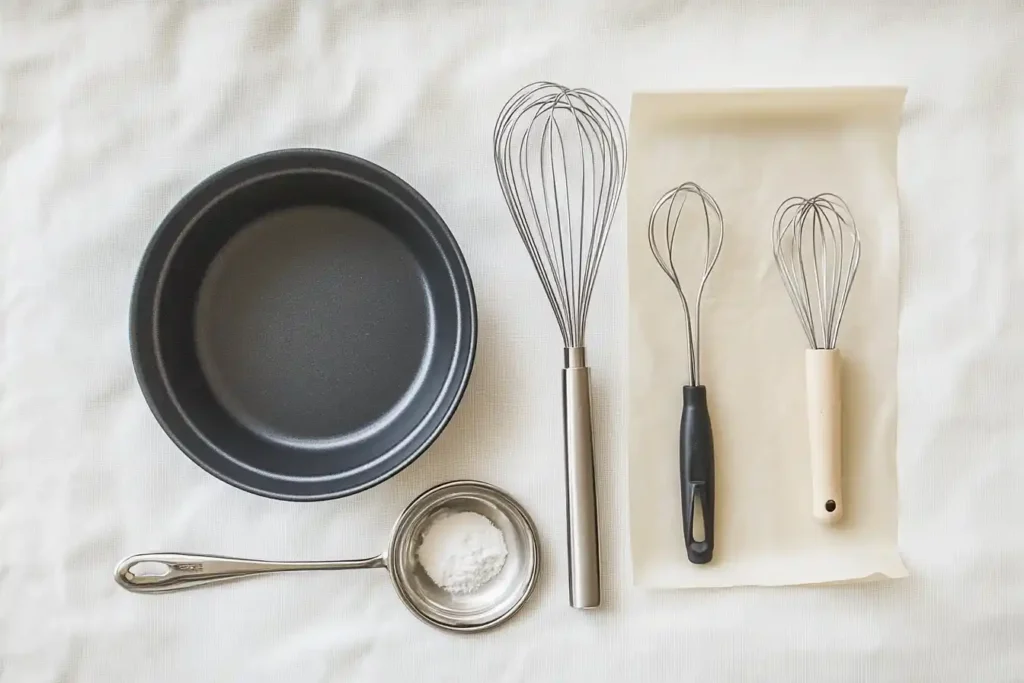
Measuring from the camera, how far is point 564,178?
2.17 ft

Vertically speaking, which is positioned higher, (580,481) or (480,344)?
(480,344)

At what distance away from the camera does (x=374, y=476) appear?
0.60 metres

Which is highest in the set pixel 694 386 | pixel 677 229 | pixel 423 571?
pixel 677 229

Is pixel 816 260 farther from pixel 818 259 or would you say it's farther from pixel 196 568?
pixel 196 568

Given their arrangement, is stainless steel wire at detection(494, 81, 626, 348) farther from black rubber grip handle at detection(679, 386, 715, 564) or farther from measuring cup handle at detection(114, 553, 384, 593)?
measuring cup handle at detection(114, 553, 384, 593)

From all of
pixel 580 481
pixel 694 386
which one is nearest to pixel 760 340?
pixel 694 386

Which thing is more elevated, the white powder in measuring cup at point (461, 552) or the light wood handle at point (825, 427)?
the light wood handle at point (825, 427)

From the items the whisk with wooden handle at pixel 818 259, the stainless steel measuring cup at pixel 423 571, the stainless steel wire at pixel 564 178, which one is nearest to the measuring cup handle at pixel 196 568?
the stainless steel measuring cup at pixel 423 571

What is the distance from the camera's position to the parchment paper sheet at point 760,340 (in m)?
0.65

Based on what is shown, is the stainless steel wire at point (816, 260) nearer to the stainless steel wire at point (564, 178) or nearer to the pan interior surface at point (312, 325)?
the stainless steel wire at point (564, 178)

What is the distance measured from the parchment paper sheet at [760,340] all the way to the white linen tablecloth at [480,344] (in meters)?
0.02

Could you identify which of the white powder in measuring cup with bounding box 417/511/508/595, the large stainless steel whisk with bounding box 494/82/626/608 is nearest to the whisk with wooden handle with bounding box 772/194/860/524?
the large stainless steel whisk with bounding box 494/82/626/608

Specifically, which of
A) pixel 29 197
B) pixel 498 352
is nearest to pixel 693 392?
pixel 498 352

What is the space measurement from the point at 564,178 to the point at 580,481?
233 millimetres
